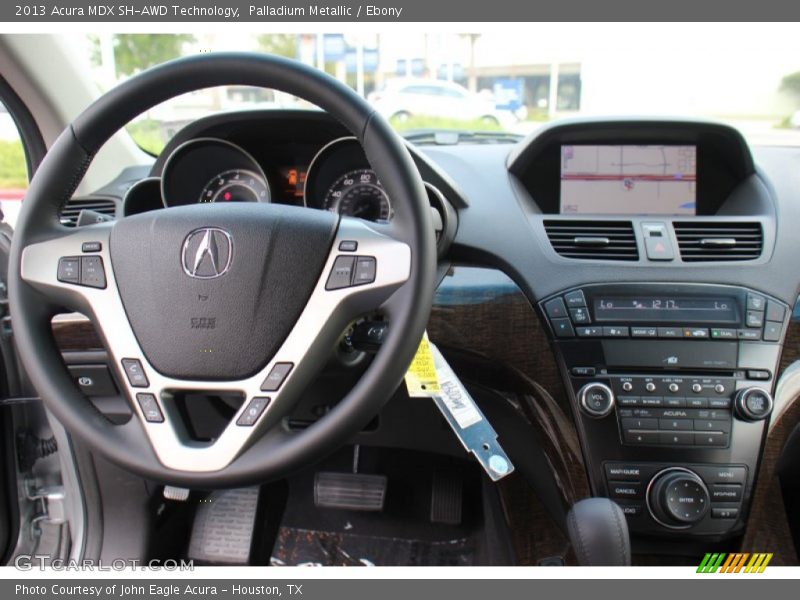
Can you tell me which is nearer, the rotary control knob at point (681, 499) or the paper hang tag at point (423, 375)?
the paper hang tag at point (423, 375)

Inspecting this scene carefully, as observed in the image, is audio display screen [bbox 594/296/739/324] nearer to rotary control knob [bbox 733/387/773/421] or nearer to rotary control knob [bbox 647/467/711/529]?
rotary control knob [bbox 733/387/773/421]

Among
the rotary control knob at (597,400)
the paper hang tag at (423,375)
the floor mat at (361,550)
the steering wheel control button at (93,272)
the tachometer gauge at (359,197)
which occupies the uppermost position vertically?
the tachometer gauge at (359,197)

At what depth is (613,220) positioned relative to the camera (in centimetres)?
171

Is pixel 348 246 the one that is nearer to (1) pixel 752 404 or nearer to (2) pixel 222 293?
(2) pixel 222 293

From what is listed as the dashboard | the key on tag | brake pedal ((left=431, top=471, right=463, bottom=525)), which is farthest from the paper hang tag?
brake pedal ((left=431, top=471, right=463, bottom=525))

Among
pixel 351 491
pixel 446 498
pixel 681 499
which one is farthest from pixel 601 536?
pixel 351 491

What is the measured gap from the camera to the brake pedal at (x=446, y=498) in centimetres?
222

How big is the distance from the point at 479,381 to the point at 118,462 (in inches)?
37.1

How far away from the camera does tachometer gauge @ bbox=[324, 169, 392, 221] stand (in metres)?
1.69

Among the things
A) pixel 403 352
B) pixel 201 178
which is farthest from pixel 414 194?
pixel 201 178

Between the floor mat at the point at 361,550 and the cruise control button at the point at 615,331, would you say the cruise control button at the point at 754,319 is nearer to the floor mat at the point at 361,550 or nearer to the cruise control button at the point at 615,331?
the cruise control button at the point at 615,331

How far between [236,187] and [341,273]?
2.68 ft

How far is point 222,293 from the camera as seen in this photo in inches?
45.5

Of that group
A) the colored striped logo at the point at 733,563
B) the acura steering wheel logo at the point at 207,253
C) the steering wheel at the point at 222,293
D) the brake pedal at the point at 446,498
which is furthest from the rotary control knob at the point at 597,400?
the acura steering wheel logo at the point at 207,253
